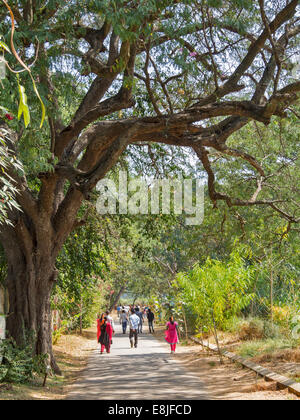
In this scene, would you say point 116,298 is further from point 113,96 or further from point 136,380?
point 113,96

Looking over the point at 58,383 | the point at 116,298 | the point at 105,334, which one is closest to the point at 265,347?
the point at 58,383

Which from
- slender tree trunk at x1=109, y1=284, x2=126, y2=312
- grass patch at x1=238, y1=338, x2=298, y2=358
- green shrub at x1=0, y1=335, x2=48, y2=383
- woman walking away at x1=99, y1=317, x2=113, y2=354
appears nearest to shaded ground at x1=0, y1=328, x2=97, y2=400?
green shrub at x1=0, y1=335, x2=48, y2=383

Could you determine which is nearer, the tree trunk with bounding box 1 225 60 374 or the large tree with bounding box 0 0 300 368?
the large tree with bounding box 0 0 300 368

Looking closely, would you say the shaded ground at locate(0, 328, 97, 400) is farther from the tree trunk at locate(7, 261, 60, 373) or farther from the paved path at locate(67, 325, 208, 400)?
the tree trunk at locate(7, 261, 60, 373)

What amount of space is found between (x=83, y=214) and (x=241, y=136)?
554 centimetres

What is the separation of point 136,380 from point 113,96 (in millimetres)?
6250

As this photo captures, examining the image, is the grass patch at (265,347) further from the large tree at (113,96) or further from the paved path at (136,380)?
the large tree at (113,96)

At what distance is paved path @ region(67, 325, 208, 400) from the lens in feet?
30.2

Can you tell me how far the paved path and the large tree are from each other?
1741 millimetres

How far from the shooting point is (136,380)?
1113cm

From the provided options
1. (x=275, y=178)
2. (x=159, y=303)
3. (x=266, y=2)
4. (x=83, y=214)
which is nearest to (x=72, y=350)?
(x=83, y=214)

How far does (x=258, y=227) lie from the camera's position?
15469 mm

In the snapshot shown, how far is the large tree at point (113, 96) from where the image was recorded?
8.44 m

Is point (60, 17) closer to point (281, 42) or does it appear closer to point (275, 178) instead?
point (281, 42)
